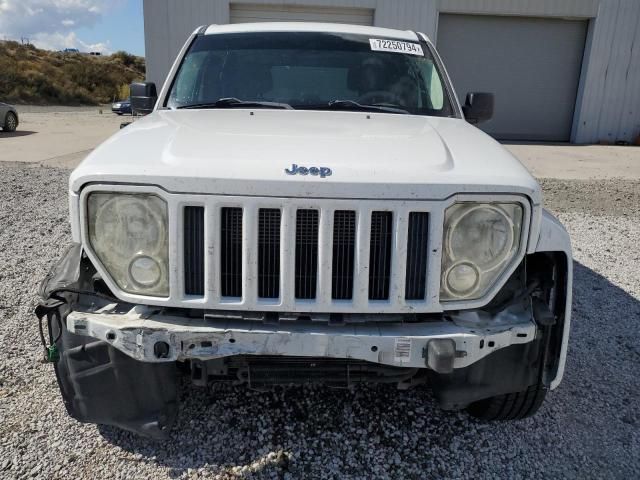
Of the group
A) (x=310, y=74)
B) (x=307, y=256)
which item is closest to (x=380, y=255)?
(x=307, y=256)

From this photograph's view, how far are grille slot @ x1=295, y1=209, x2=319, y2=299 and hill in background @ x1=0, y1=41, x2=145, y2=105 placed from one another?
130 ft

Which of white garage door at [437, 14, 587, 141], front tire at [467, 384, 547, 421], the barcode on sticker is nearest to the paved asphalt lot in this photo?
front tire at [467, 384, 547, 421]

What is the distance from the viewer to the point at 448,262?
212cm

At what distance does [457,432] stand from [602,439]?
711 millimetres

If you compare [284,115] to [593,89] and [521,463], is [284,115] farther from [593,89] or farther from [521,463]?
[593,89]

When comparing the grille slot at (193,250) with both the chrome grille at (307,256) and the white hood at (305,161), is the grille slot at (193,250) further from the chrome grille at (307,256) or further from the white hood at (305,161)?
the white hood at (305,161)

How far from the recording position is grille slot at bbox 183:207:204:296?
2.05 metres

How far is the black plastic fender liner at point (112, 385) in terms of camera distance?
90.1 inches

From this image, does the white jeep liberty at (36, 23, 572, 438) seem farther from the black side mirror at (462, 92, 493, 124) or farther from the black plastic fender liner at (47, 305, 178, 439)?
the black side mirror at (462, 92, 493, 124)

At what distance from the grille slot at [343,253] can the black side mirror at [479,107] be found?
234cm

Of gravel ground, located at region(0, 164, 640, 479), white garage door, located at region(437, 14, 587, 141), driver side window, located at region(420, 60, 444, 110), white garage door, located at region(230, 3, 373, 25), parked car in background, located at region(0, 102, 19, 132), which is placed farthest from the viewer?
parked car in background, located at region(0, 102, 19, 132)

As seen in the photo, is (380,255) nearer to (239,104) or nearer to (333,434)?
(333,434)

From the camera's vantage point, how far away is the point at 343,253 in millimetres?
2092

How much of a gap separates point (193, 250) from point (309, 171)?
53 cm
